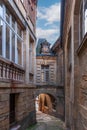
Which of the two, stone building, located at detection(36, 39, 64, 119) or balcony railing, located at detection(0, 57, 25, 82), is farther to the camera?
stone building, located at detection(36, 39, 64, 119)

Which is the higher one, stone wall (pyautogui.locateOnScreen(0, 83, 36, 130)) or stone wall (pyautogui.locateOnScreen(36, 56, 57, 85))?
stone wall (pyautogui.locateOnScreen(36, 56, 57, 85))

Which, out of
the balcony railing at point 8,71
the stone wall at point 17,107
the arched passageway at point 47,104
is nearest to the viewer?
the stone wall at point 17,107

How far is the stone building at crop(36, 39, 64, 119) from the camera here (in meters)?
18.7

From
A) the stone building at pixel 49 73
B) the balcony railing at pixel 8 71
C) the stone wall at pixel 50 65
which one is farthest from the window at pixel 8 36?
the stone wall at pixel 50 65

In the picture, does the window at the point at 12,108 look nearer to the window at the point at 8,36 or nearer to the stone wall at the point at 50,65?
the window at the point at 8,36

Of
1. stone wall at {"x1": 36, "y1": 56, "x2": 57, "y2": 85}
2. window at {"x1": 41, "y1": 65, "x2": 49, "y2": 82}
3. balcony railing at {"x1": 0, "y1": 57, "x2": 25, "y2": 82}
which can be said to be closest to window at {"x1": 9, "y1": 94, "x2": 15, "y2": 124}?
balcony railing at {"x1": 0, "y1": 57, "x2": 25, "y2": 82}

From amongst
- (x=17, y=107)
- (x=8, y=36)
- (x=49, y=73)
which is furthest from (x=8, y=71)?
(x=49, y=73)

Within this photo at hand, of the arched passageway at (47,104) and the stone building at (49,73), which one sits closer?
the stone building at (49,73)

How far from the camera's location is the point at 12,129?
25.5ft

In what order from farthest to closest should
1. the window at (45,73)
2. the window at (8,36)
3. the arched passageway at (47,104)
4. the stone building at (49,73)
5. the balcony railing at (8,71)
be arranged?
the window at (45,73) → the arched passageway at (47,104) → the stone building at (49,73) → the window at (8,36) → the balcony railing at (8,71)

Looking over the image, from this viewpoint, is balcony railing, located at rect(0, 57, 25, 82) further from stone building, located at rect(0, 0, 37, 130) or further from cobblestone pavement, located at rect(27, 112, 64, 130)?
cobblestone pavement, located at rect(27, 112, 64, 130)

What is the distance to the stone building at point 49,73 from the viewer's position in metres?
18.7

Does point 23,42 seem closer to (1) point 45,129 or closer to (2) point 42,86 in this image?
(1) point 45,129

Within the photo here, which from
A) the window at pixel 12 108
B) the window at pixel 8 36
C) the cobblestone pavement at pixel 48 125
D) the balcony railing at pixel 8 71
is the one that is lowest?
the cobblestone pavement at pixel 48 125
